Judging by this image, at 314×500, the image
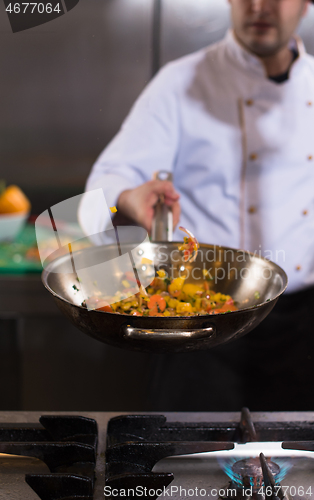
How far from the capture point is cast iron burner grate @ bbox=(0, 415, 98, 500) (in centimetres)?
58

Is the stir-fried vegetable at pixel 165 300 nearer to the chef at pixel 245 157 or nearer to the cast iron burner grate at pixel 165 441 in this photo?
the cast iron burner grate at pixel 165 441

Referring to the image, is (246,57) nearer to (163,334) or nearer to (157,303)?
(157,303)

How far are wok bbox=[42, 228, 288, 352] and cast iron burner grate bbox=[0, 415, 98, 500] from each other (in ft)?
0.47

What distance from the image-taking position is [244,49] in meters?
1.23

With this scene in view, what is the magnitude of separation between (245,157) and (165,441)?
86 cm

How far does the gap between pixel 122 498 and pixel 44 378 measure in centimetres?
97

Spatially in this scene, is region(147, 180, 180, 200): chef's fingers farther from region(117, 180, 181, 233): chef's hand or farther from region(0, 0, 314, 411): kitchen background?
region(0, 0, 314, 411): kitchen background

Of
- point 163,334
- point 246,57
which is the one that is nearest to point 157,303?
point 163,334

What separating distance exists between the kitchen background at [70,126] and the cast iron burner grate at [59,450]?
714mm

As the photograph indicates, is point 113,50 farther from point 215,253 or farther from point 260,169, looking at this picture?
point 215,253

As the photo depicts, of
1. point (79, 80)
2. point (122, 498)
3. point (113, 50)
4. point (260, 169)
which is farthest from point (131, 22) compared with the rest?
point (122, 498)

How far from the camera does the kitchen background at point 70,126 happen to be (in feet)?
4.57

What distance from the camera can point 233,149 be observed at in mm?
1307

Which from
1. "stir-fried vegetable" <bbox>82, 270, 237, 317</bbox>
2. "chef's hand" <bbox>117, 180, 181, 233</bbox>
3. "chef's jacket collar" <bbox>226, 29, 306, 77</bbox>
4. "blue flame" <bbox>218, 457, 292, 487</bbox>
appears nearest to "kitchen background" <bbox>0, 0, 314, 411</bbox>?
"chef's jacket collar" <bbox>226, 29, 306, 77</bbox>
